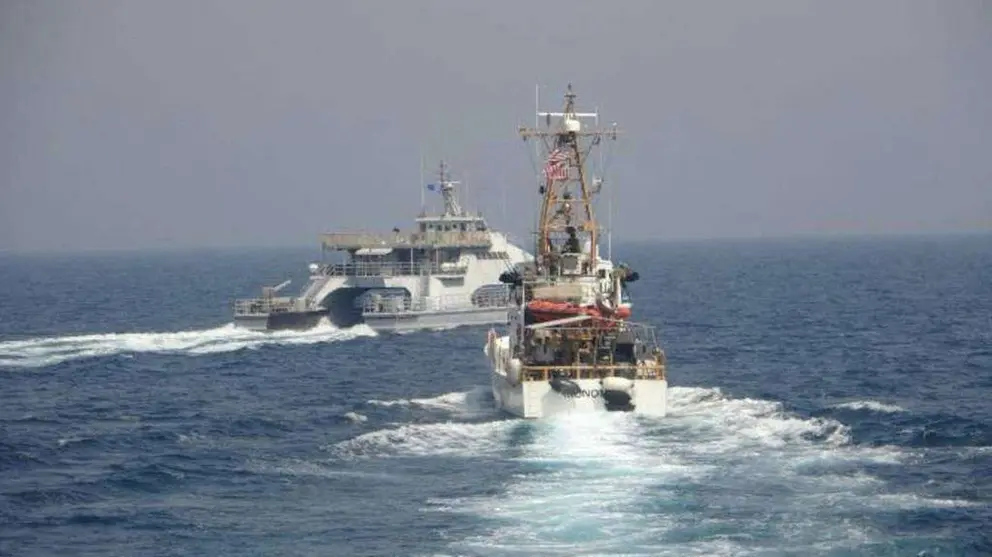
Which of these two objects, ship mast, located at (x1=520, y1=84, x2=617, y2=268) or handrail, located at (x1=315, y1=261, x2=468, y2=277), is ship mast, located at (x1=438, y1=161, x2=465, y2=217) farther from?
ship mast, located at (x1=520, y1=84, x2=617, y2=268)

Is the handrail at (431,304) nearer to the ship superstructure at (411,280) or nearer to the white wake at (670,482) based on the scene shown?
the ship superstructure at (411,280)

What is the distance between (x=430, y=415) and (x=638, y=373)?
369 inches

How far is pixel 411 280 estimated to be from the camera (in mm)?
104938

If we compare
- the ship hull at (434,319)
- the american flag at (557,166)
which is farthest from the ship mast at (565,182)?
the ship hull at (434,319)

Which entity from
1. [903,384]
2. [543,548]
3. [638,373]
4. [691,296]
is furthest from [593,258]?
[691,296]

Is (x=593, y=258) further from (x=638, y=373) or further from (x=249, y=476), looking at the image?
(x=249, y=476)

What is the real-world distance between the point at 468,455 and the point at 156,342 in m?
48.3

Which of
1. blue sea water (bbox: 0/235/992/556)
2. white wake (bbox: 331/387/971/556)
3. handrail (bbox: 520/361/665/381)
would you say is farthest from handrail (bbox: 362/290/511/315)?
handrail (bbox: 520/361/665/381)

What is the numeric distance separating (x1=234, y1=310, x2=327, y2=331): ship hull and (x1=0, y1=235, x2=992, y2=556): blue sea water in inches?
301

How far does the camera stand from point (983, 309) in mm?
115500

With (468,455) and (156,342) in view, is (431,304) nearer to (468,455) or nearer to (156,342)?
(156,342)

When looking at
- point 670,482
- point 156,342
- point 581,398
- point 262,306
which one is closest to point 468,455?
point 581,398

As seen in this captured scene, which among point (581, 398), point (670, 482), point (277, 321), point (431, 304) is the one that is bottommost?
point (670, 482)

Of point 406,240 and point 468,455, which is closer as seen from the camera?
point 468,455
